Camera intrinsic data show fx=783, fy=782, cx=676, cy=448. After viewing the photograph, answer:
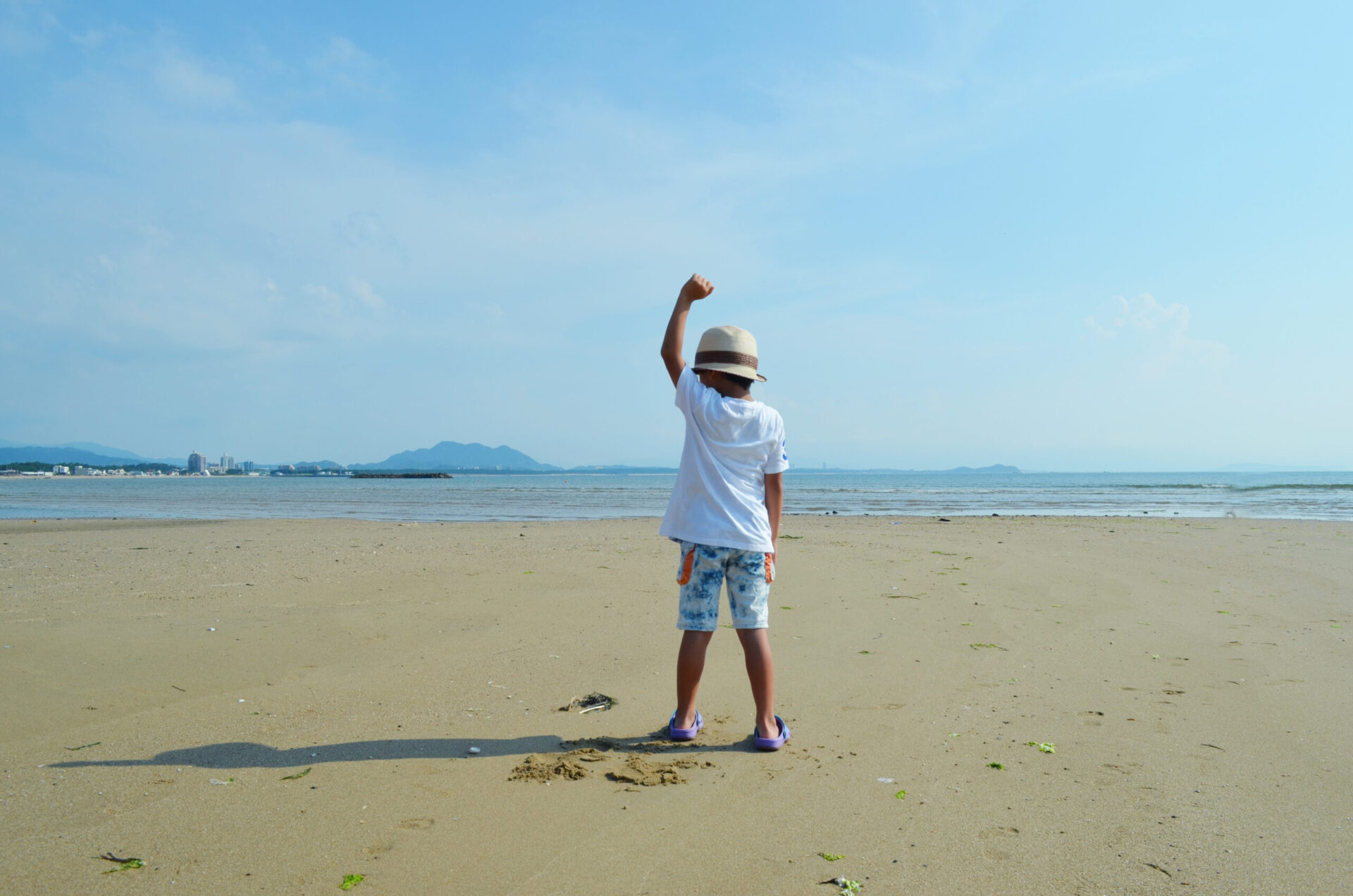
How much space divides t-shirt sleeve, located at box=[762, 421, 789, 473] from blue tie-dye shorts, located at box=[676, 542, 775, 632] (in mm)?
382

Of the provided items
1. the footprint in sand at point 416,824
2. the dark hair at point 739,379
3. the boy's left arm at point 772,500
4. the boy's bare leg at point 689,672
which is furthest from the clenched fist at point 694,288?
the footprint in sand at point 416,824

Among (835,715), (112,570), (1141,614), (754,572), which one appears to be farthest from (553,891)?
Answer: (112,570)

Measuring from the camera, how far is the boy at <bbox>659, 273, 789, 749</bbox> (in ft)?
11.2

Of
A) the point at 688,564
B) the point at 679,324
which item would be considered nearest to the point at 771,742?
the point at 688,564

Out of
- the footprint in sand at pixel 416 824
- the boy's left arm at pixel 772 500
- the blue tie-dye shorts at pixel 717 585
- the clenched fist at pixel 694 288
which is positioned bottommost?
the footprint in sand at pixel 416 824

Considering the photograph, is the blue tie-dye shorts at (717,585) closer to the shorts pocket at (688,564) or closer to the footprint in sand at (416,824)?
the shorts pocket at (688,564)

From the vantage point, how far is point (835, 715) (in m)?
3.95

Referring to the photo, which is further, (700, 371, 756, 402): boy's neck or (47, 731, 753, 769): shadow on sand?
(700, 371, 756, 402): boy's neck

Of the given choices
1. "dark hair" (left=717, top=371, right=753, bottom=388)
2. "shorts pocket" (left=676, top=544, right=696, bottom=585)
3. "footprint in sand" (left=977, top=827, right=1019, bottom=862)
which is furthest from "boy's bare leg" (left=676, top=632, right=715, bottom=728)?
"footprint in sand" (left=977, top=827, right=1019, bottom=862)

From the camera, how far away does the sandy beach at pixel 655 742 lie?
2.42 meters

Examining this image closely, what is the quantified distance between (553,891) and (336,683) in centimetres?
272

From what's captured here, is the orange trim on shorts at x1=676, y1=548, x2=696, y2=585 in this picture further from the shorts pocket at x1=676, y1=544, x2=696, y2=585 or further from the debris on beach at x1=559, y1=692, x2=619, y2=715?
the debris on beach at x1=559, y1=692, x2=619, y2=715

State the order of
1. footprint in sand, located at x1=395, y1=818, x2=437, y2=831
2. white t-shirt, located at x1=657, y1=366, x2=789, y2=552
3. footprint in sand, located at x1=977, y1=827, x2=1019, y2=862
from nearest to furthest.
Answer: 1. footprint in sand, located at x1=977, y1=827, x2=1019, y2=862
2. footprint in sand, located at x1=395, y1=818, x2=437, y2=831
3. white t-shirt, located at x1=657, y1=366, x2=789, y2=552

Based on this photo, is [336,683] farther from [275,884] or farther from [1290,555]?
[1290,555]
